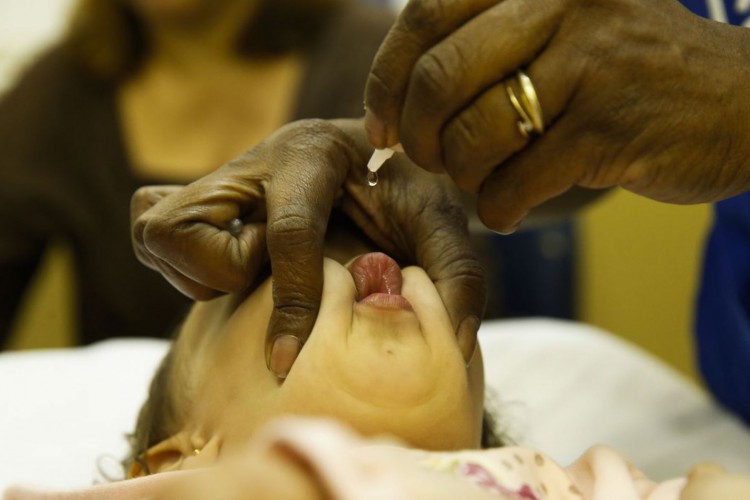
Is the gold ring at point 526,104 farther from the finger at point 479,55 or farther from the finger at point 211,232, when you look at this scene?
the finger at point 211,232

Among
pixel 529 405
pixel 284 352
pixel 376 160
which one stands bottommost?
pixel 529 405

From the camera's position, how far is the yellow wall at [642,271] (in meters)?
2.25

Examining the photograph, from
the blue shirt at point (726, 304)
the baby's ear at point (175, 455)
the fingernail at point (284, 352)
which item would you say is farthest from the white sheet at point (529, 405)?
the fingernail at point (284, 352)

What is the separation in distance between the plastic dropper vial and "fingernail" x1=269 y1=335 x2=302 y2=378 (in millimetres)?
183

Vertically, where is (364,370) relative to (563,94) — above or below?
below

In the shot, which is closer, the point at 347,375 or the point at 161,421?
the point at 347,375

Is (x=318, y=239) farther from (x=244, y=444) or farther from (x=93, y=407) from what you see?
(x=93, y=407)

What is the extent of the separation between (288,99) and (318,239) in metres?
1.26

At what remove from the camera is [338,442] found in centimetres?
56

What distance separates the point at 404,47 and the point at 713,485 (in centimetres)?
44

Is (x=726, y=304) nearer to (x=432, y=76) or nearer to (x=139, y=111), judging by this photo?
(x=432, y=76)

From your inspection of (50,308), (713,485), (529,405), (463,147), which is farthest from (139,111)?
(713,485)

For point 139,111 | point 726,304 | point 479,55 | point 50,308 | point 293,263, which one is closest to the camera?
point 479,55

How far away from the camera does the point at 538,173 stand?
2.49ft
